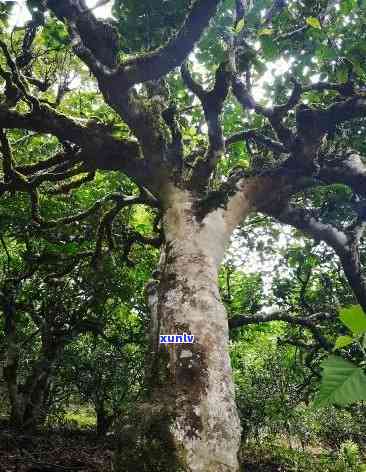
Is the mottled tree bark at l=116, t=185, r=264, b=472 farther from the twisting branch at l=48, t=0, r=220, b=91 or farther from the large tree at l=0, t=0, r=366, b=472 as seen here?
the twisting branch at l=48, t=0, r=220, b=91

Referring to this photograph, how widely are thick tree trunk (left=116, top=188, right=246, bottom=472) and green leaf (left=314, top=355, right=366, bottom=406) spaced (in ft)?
7.23

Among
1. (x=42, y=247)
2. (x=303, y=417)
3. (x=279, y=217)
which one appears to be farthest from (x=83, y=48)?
(x=303, y=417)

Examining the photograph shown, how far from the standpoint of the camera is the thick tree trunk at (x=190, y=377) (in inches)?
100

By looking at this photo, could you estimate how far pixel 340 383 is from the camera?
647 millimetres

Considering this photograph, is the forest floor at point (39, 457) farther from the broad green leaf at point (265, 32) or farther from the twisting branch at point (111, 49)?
the broad green leaf at point (265, 32)

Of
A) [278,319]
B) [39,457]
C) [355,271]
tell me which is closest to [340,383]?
[278,319]

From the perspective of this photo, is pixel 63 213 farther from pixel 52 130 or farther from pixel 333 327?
pixel 333 327

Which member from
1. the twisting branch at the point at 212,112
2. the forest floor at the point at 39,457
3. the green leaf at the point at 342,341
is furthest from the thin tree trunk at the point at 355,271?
the green leaf at the point at 342,341

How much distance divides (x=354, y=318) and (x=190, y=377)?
2565mm

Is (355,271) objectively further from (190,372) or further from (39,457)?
(39,457)

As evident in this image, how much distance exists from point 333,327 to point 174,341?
5.40 metres

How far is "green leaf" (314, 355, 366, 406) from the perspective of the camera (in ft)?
2.03

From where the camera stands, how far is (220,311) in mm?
3547

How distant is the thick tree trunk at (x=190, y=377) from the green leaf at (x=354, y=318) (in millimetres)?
2299
